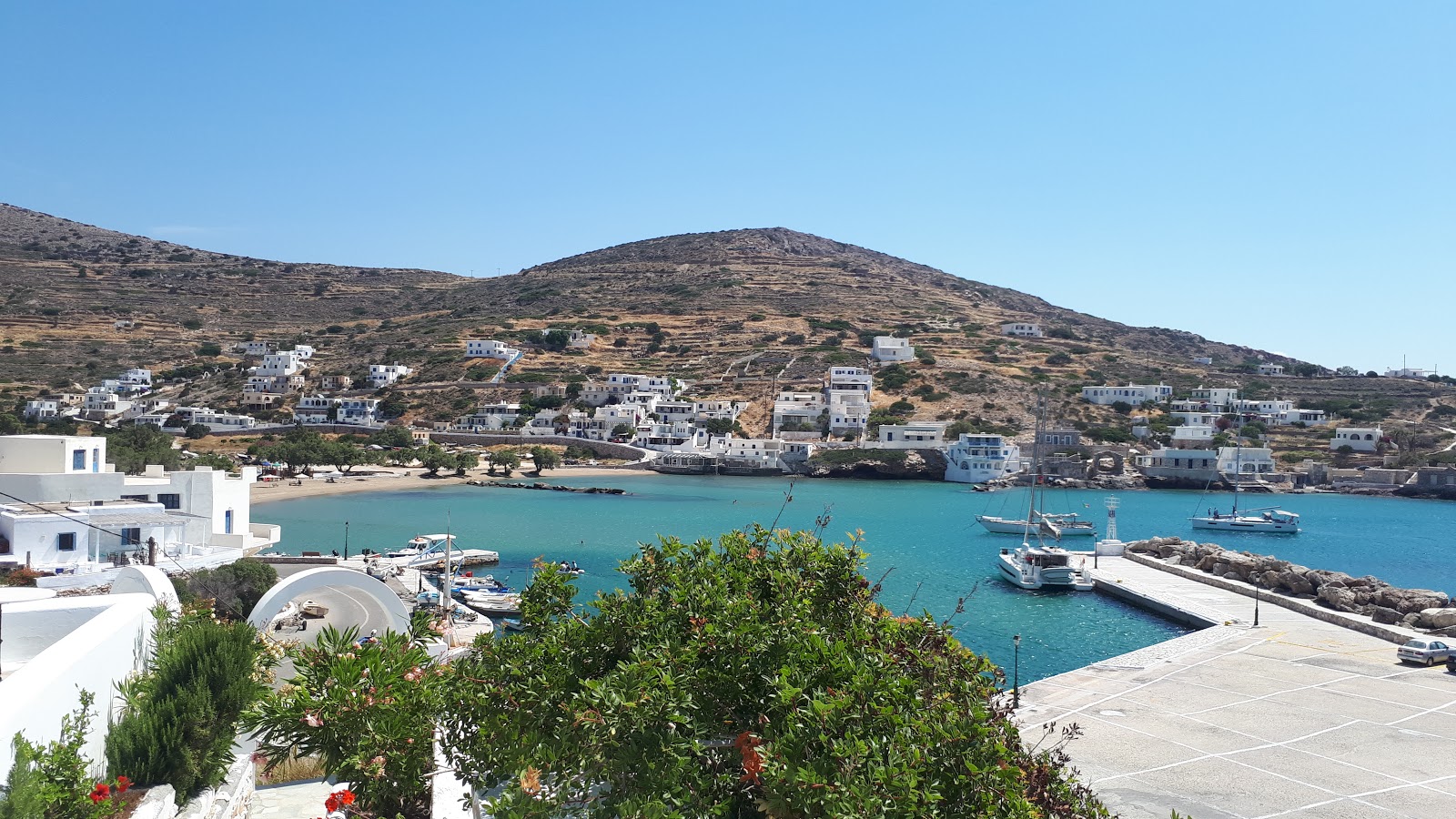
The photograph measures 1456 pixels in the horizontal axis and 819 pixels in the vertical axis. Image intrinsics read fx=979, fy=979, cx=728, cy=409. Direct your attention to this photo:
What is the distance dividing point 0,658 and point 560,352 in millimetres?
97724

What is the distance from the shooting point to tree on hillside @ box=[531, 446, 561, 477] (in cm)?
7031

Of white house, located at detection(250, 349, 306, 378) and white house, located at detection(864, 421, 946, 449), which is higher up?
white house, located at detection(250, 349, 306, 378)

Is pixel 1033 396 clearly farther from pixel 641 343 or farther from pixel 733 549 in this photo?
pixel 733 549

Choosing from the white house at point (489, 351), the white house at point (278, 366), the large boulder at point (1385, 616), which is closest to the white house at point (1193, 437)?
the large boulder at point (1385, 616)

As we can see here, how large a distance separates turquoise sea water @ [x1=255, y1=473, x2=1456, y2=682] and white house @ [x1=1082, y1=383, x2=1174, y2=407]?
1806 centimetres

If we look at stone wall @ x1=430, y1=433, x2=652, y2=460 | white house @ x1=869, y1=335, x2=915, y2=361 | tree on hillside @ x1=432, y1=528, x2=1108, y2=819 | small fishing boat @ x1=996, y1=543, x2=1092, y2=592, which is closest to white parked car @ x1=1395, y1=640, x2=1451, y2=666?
small fishing boat @ x1=996, y1=543, x2=1092, y2=592

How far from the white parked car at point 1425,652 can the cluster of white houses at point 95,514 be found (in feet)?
80.2

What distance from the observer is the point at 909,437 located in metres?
78.7

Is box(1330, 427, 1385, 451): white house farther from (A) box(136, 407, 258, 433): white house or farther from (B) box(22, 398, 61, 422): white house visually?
(B) box(22, 398, 61, 422): white house

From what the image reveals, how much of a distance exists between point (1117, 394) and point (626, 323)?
5391cm

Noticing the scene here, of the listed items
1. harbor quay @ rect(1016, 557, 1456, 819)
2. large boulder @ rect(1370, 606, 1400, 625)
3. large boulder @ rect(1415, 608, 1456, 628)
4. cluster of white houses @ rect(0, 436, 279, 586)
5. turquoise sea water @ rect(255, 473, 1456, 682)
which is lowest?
turquoise sea water @ rect(255, 473, 1456, 682)

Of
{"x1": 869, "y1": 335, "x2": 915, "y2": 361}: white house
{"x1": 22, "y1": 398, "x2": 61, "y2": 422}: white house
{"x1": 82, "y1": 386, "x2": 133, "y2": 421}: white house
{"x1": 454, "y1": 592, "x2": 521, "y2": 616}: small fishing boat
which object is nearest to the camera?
{"x1": 454, "y1": 592, "x2": 521, "y2": 616}: small fishing boat

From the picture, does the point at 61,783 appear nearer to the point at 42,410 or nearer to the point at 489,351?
the point at 42,410

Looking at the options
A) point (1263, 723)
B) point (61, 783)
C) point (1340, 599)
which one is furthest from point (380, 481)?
point (61, 783)
